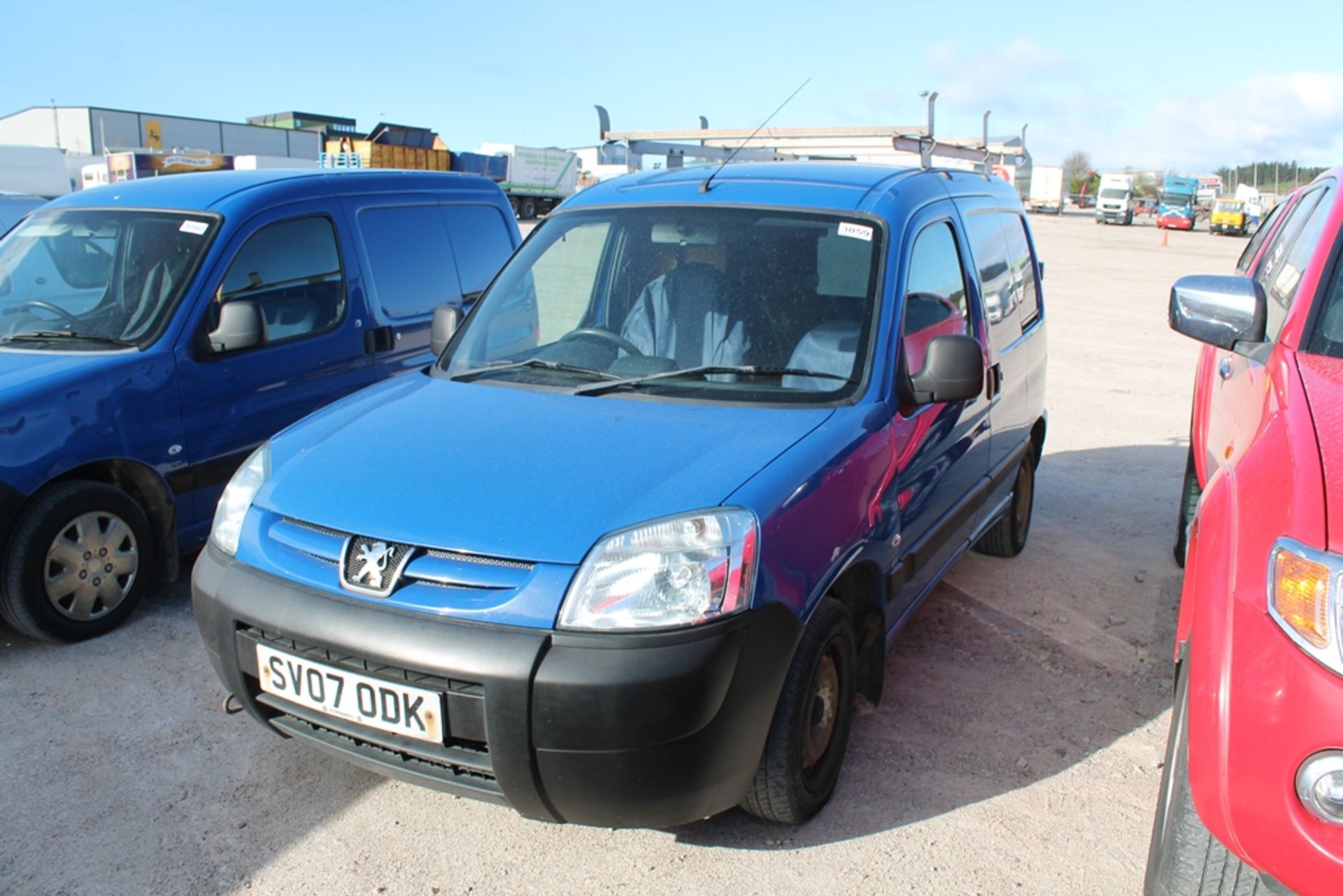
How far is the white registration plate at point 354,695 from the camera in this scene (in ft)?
7.82

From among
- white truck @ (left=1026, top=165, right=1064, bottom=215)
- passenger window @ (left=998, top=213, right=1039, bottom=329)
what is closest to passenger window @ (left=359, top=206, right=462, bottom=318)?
passenger window @ (left=998, top=213, right=1039, bottom=329)

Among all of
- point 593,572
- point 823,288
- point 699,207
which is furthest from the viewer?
point 699,207

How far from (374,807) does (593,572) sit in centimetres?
118

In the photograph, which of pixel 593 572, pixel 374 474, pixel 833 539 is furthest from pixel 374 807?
pixel 833 539

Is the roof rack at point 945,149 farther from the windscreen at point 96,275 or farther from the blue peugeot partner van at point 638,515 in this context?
the windscreen at point 96,275

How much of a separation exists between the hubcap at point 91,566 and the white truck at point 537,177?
1716 inches

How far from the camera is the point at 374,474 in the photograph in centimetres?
267

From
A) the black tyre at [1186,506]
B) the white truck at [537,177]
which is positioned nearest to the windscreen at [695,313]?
the black tyre at [1186,506]

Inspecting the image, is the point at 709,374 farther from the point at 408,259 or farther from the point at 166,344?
the point at 408,259

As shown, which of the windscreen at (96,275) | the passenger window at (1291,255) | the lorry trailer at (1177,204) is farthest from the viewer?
the lorry trailer at (1177,204)

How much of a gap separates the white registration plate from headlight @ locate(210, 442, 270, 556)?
0.35m

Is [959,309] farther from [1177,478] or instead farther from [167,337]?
[1177,478]

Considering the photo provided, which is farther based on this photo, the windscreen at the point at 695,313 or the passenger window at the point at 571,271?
the passenger window at the point at 571,271

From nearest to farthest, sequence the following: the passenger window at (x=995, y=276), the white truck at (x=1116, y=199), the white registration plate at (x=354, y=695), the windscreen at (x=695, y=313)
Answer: the white registration plate at (x=354, y=695)
the windscreen at (x=695, y=313)
the passenger window at (x=995, y=276)
the white truck at (x=1116, y=199)
